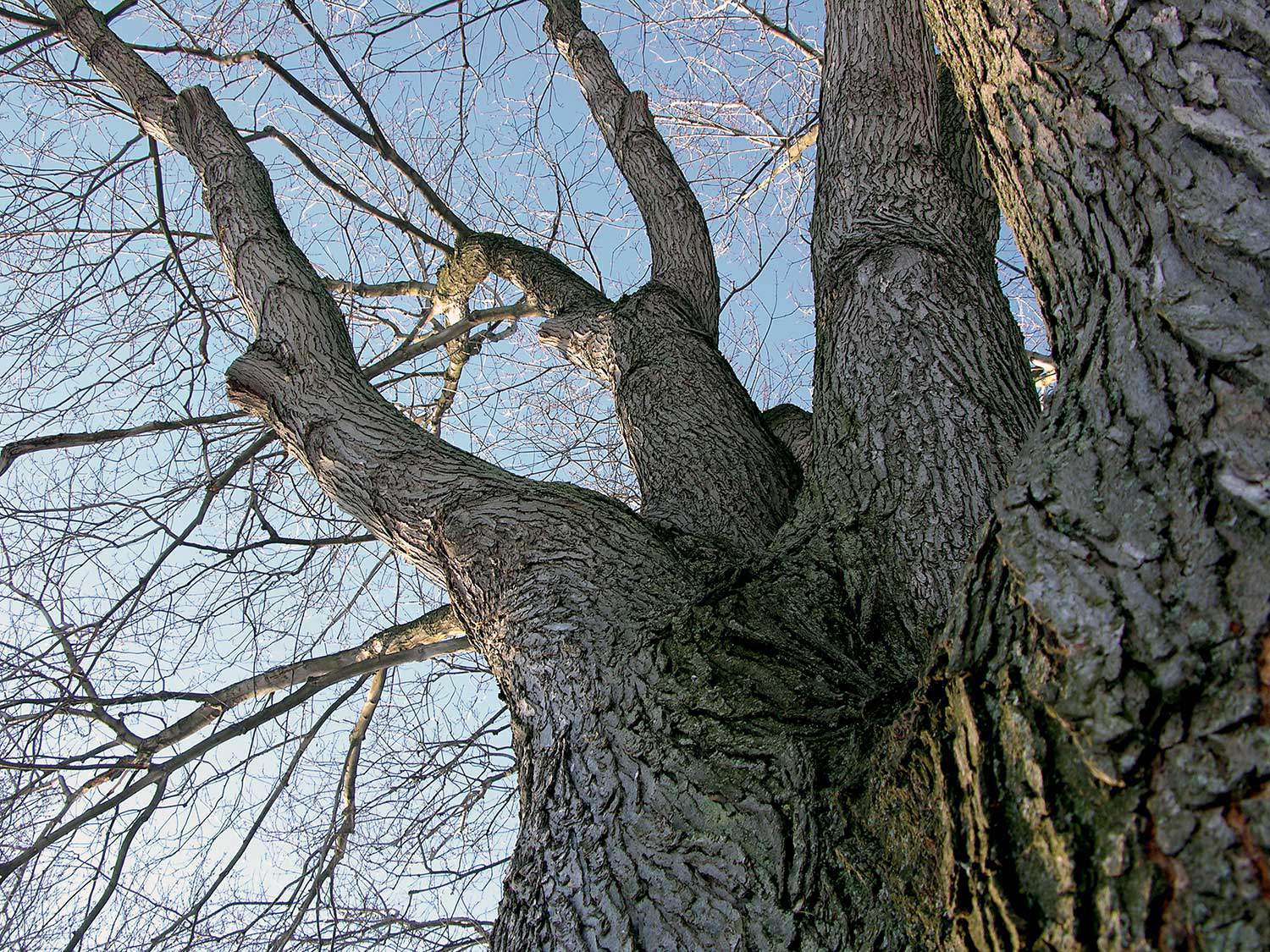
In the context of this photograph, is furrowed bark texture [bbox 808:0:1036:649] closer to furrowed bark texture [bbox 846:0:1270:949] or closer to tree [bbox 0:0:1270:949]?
tree [bbox 0:0:1270:949]

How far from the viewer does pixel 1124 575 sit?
0.87 meters

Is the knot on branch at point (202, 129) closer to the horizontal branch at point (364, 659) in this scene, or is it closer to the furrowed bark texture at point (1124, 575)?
the horizontal branch at point (364, 659)

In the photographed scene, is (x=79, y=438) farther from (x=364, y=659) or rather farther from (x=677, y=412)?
(x=677, y=412)

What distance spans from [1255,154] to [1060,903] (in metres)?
0.82

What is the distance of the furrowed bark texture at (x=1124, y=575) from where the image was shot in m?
0.74

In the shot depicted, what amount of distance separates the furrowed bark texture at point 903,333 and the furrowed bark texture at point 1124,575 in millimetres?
505

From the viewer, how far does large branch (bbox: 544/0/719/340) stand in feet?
10.9

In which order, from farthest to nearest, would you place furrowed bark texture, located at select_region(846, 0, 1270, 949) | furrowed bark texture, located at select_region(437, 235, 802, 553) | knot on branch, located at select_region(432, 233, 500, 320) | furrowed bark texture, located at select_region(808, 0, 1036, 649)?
knot on branch, located at select_region(432, 233, 500, 320) → furrowed bark texture, located at select_region(437, 235, 802, 553) → furrowed bark texture, located at select_region(808, 0, 1036, 649) → furrowed bark texture, located at select_region(846, 0, 1270, 949)

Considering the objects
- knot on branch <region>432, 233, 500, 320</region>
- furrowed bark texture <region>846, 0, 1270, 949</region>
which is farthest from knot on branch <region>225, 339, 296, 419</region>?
furrowed bark texture <region>846, 0, 1270, 949</region>

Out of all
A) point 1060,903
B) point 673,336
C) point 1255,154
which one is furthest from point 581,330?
point 1060,903

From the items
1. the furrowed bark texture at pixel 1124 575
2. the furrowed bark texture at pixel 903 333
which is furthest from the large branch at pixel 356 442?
the furrowed bark texture at pixel 1124 575

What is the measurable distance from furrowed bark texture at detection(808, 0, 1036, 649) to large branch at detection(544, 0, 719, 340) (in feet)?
2.21

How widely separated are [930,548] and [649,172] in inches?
92.7

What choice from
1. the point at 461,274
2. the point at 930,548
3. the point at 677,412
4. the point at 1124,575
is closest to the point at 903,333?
the point at 930,548
